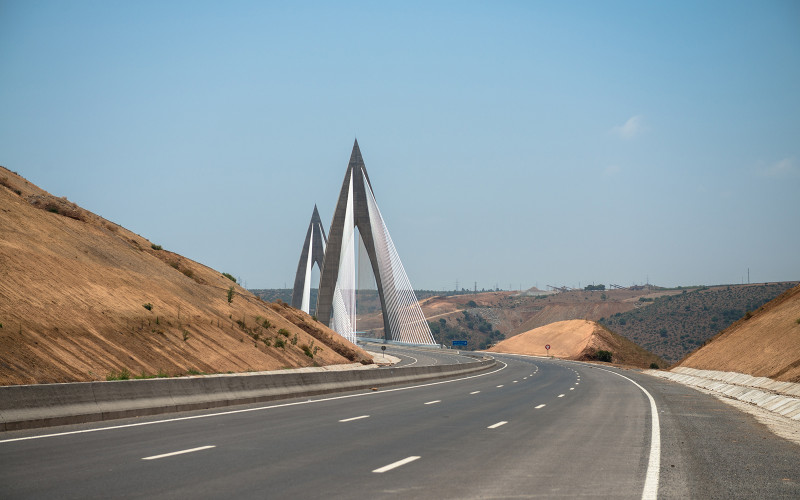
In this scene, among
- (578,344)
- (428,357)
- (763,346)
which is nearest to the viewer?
(763,346)

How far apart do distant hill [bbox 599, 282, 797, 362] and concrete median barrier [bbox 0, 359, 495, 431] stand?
343ft

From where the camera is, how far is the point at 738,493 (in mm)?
8703

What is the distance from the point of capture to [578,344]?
10625cm

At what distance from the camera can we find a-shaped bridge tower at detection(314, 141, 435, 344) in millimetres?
85062

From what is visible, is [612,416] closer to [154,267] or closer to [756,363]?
[756,363]

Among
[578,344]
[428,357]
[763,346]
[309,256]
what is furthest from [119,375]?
[309,256]

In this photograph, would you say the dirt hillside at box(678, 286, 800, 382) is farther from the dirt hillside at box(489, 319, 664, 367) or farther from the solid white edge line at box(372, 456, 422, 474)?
the dirt hillside at box(489, 319, 664, 367)

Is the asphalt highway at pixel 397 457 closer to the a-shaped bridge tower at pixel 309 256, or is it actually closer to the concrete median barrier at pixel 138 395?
the concrete median barrier at pixel 138 395

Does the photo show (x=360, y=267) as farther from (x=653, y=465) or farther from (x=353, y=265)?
(x=653, y=465)

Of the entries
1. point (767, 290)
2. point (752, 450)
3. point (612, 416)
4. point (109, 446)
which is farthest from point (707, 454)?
point (767, 290)

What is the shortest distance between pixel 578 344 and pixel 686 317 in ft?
159

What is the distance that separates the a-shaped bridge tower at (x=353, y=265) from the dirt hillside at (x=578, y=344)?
21.6m

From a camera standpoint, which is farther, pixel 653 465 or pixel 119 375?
pixel 119 375

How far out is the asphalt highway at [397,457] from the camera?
8539 mm
